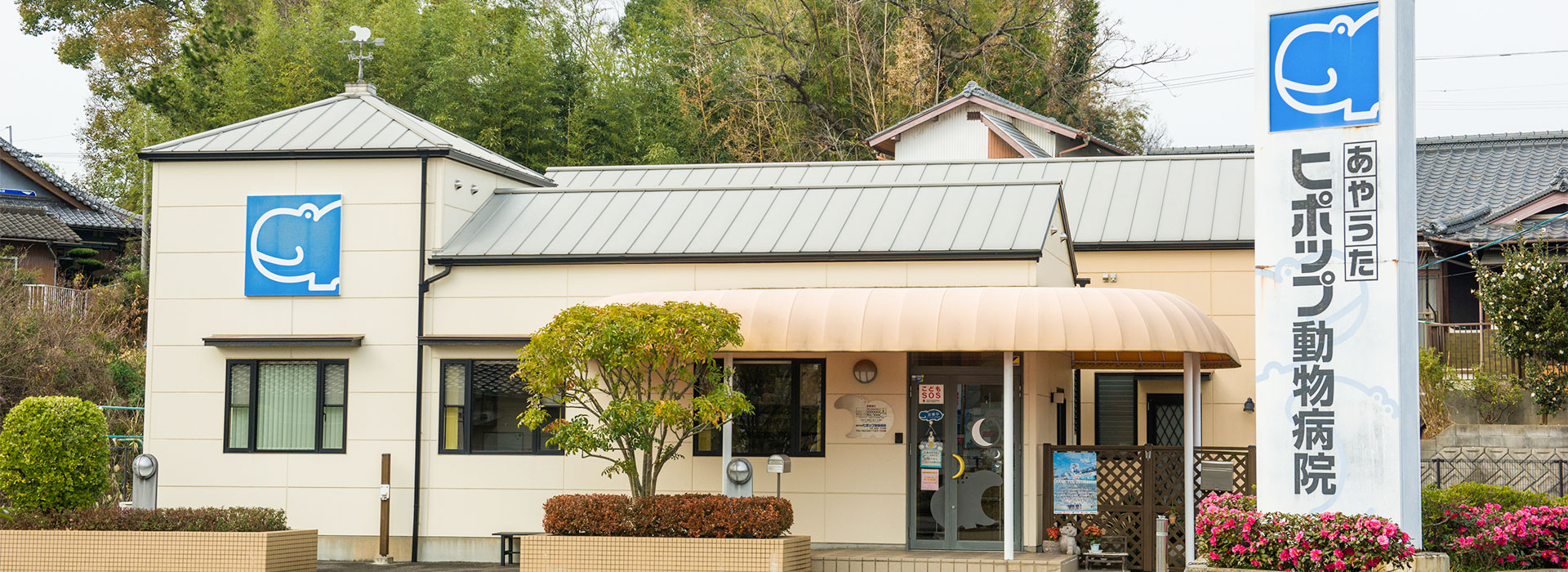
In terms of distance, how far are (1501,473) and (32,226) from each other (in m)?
31.8

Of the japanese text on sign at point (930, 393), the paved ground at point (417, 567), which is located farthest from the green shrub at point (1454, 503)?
the paved ground at point (417, 567)

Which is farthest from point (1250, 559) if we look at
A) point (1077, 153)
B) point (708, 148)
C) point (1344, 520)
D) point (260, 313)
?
point (708, 148)

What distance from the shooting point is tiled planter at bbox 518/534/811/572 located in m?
13.5

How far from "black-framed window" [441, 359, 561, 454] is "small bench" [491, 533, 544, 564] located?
1006 millimetres

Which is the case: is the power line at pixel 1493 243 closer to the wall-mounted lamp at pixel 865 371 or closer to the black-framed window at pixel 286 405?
the wall-mounted lamp at pixel 865 371

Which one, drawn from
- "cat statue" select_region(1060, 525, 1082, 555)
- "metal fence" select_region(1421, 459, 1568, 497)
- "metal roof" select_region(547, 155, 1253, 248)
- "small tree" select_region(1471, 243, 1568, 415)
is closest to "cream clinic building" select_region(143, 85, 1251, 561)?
"cat statue" select_region(1060, 525, 1082, 555)

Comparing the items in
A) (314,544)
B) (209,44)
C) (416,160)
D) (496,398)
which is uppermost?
(209,44)

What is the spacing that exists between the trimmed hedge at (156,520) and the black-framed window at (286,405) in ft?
7.04

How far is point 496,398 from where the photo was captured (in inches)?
664

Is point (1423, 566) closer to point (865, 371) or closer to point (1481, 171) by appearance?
point (865, 371)

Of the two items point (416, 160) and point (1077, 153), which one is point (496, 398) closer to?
point (416, 160)

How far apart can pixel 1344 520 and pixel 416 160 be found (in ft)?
36.0

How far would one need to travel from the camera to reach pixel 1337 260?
484 inches

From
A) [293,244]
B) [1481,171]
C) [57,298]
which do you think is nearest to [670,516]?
[293,244]
